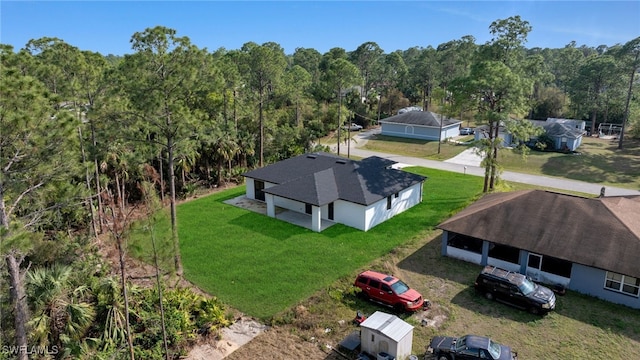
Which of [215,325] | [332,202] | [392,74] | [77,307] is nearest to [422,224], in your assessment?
[332,202]

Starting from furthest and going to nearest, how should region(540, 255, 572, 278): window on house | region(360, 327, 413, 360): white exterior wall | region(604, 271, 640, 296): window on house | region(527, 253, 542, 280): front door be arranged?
region(527, 253, 542, 280): front door → region(540, 255, 572, 278): window on house → region(604, 271, 640, 296): window on house → region(360, 327, 413, 360): white exterior wall

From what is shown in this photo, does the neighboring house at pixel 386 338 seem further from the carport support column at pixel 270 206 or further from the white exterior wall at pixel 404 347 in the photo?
the carport support column at pixel 270 206

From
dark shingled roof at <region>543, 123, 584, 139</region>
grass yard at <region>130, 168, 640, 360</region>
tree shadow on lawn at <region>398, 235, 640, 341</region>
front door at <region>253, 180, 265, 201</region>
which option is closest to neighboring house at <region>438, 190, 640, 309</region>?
tree shadow on lawn at <region>398, 235, 640, 341</region>

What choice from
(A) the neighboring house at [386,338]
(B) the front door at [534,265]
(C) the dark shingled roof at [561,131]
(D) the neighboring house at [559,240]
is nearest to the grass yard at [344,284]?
(D) the neighboring house at [559,240]

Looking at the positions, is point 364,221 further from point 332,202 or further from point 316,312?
point 316,312

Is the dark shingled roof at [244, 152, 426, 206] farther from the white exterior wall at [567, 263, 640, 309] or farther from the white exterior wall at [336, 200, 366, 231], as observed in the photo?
the white exterior wall at [567, 263, 640, 309]

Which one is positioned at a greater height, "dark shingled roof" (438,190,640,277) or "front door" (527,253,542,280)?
"dark shingled roof" (438,190,640,277)
